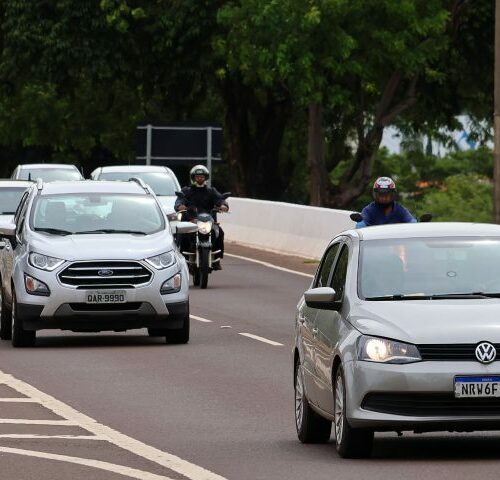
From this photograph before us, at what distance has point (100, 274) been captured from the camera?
68.5ft

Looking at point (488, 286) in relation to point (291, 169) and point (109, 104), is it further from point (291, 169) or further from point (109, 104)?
A: point (291, 169)

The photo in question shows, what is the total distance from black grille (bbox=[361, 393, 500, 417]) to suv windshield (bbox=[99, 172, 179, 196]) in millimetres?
28677

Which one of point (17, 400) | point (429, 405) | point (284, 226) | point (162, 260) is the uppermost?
point (429, 405)

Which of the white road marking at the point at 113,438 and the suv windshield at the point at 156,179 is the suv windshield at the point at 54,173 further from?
the white road marking at the point at 113,438

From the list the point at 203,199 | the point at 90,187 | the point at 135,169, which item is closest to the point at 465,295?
the point at 90,187

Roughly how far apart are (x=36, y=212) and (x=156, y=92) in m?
48.0

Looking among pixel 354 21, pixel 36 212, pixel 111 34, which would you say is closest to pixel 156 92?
pixel 111 34

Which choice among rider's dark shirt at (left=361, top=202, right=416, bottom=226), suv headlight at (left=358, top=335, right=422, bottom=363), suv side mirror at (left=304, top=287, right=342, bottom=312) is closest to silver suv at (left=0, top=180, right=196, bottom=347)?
rider's dark shirt at (left=361, top=202, right=416, bottom=226)

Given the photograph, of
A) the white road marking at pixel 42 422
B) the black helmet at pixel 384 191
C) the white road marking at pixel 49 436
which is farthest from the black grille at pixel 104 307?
the white road marking at pixel 49 436

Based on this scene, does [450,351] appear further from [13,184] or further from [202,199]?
[13,184]

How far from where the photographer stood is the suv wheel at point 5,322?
878 inches

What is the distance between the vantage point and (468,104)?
64.6m

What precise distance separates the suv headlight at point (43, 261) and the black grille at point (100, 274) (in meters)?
0.11

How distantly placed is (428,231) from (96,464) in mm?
2572
